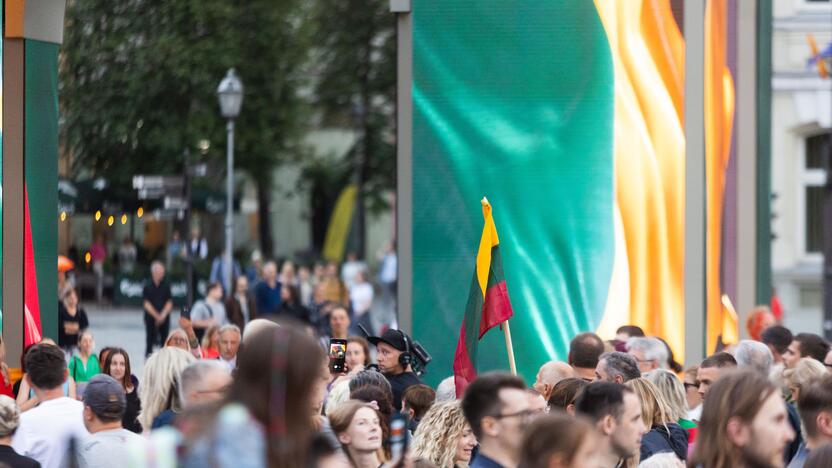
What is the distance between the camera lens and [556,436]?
4.98 meters

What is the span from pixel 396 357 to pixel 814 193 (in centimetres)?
2541

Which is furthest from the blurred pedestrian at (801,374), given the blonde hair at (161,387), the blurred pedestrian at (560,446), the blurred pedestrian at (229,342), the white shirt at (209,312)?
the white shirt at (209,312)

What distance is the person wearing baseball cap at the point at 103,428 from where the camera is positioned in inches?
276

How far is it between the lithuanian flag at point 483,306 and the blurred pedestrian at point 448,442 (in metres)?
2.78

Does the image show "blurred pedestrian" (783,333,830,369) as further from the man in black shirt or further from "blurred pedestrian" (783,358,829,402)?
the man in black shirt

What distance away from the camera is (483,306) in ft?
36.7

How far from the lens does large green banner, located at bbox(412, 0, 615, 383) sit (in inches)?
554

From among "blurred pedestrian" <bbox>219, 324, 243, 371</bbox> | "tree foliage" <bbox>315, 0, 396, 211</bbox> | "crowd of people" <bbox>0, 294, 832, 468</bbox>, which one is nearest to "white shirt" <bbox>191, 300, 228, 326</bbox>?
"blurred pedestrian" <bbox>219, 324, 243, 371</bbox>

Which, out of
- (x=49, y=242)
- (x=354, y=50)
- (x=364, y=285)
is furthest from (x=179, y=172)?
(x=49, y=242)

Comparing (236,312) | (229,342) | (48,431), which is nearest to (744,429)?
(48,431)

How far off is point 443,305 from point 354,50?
102 feet

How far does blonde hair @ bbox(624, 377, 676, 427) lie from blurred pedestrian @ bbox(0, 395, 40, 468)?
292 cm

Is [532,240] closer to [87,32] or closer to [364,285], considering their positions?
[364,285]

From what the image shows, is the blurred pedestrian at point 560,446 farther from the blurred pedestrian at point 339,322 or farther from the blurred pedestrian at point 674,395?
the blurred pedestrian at point 339,322
